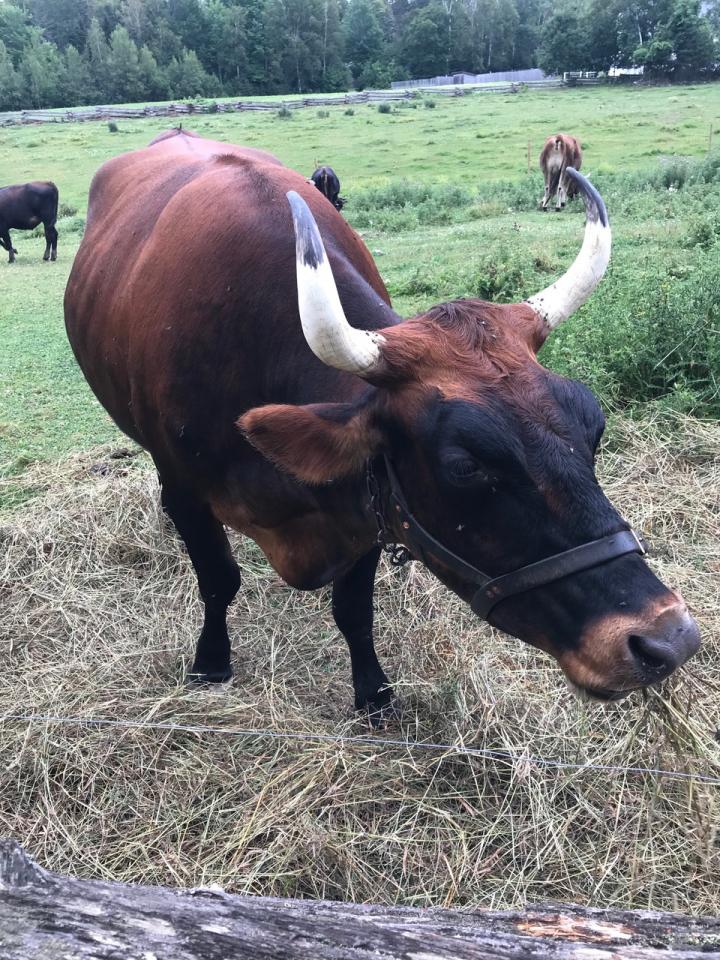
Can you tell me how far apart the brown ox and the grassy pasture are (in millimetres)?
387

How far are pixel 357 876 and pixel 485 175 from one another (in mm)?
23069

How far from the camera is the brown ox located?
2.05 m

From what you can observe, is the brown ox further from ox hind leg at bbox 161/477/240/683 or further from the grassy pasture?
the grassy pasture

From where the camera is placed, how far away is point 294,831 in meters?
2.87

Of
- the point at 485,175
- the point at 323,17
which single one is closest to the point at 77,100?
the point at 323,17

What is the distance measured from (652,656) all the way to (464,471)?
64 centimetres

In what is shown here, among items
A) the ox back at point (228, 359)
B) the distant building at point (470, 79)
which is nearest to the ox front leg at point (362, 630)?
the ox back at point (228, 359)

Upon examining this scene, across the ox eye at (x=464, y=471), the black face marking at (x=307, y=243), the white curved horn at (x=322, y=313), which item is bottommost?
the ox eye at (x=464, y=471)

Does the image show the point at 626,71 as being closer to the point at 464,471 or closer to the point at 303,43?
the point at 303,43

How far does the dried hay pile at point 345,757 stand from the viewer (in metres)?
2.75

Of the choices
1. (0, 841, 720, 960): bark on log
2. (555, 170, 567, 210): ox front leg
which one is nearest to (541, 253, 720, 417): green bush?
(0, 841, 720, 960): bark on log

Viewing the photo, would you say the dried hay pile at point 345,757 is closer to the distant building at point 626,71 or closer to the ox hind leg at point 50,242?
the ox hind leg at point 50,242

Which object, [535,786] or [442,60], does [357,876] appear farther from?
[442,60]

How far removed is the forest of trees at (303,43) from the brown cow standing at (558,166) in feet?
152
